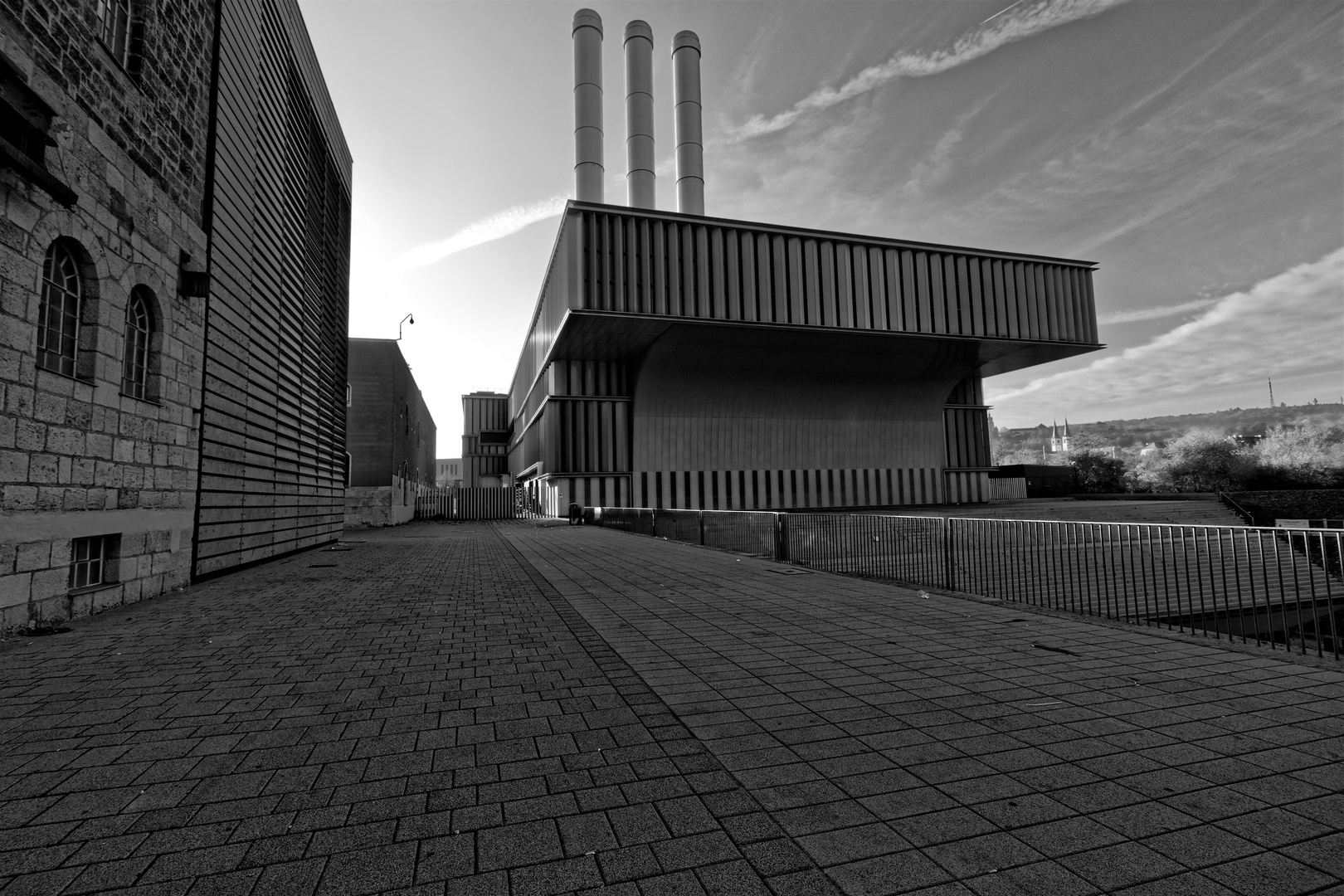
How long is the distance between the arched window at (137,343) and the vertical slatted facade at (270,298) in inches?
56.5

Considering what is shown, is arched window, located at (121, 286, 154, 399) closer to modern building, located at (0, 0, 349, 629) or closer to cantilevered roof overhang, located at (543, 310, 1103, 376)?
modern building, located at (0, 0, 349, 629)

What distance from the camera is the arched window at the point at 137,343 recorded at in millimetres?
7950

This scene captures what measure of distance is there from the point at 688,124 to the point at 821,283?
18827mm

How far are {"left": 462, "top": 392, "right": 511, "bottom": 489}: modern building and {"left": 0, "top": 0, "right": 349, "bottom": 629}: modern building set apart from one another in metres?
60.9

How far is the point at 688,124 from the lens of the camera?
144ft

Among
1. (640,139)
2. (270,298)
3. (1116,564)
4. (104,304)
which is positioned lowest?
(1116,564)

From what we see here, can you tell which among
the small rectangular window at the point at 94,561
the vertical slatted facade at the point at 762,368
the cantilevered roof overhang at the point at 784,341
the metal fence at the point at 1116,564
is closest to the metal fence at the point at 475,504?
the vertical slatted facade at the point at 762,368

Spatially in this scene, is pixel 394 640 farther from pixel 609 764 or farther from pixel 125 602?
pixel 125 602

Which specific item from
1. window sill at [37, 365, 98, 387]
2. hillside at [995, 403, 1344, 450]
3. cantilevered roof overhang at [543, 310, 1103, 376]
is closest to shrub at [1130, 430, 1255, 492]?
cantilevered roof overhang at [543, 310, 1103, 376]

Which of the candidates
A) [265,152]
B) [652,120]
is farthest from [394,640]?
[652,120]

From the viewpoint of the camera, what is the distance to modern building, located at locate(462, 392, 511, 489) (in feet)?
242

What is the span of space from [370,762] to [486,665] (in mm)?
1808

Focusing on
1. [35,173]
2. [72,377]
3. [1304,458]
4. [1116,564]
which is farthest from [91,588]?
[1304,458]

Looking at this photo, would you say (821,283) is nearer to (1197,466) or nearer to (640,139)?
(640,139)
